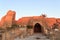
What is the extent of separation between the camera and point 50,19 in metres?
38.3

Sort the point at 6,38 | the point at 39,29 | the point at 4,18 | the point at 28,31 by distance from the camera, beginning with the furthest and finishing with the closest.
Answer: the point at 4,18 → the point at 39,29 → the point at 28,31 → the point at 6,38

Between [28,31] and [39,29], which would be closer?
[28,31]

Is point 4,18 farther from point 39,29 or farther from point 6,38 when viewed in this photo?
point 6,38

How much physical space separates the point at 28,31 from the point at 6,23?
1521cm

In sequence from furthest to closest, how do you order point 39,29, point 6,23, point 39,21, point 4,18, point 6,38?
point 4,18, point 6,23, point 39,29, point 39,21, point 6,38

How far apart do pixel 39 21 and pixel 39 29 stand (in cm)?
405

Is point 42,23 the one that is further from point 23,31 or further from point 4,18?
point 4,18

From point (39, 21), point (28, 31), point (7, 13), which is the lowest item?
point (28, 31)

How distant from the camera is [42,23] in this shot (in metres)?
27.0

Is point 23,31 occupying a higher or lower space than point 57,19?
lower

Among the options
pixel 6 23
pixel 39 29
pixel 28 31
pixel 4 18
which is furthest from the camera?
pixel 4 18

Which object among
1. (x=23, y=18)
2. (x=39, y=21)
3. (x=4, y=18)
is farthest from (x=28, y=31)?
(x=4, y=18)

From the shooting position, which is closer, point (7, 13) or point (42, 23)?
point (42, 23)

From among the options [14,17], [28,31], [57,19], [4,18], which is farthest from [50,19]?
[28,31]
